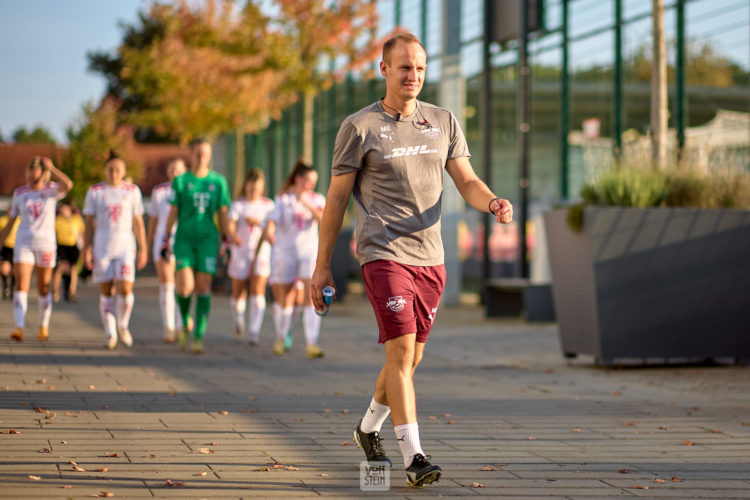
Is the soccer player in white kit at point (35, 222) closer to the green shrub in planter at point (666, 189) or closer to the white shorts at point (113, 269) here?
the white shorts at point (113, 269)

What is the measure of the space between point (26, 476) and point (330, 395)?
3462 millimetres

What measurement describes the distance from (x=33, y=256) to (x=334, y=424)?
5.93m

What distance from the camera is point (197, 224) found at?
1106cm

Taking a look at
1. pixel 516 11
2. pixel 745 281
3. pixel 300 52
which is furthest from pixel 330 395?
pixel 300 52

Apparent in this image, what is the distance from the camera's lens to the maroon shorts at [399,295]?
4953 mm

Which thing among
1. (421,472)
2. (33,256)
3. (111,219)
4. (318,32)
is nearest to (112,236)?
(111,219)

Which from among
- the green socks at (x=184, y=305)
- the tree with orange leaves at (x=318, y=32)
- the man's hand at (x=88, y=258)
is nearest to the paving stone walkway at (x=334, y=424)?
the green socks at (x=184, y=305)

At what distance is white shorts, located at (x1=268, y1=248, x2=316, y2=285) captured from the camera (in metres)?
11.2

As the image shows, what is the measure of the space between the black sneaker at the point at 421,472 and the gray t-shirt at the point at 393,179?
862mm

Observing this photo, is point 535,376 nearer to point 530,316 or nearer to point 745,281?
point 745,281

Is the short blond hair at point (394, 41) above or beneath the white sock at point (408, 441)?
above

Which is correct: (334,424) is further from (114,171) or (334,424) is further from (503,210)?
(114,171)

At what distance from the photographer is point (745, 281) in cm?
1005

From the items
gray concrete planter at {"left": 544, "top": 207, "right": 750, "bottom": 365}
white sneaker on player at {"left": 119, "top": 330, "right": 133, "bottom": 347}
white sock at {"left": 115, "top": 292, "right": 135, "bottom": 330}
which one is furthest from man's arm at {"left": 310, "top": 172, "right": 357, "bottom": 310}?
white sneaker on player at {"left": 119, "top": 330, "right": 133, "bottom": 347}
